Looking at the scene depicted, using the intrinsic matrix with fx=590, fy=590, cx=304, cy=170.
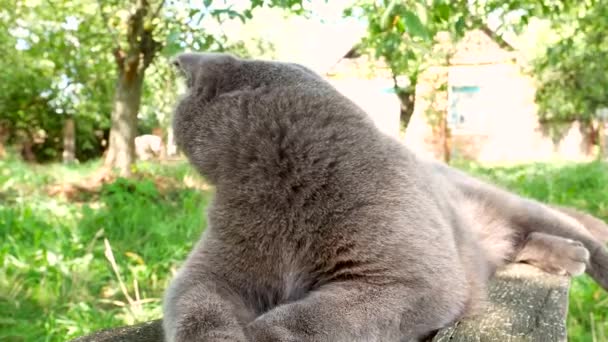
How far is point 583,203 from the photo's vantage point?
16.6ft

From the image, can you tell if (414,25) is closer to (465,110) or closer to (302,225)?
(302,225)

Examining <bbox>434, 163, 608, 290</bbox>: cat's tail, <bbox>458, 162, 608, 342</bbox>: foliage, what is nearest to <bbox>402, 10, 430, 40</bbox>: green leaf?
<bbox>434, 163, 608, 290</bbox>: cat's tail

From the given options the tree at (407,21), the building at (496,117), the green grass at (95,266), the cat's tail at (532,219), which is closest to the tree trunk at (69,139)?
the building at (496,117)

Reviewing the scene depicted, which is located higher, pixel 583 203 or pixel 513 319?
pixel 513 319

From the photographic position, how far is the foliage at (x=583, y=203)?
8.19 ft

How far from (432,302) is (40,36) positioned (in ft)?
28.4

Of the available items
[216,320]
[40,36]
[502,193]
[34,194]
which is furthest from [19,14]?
[216,320]

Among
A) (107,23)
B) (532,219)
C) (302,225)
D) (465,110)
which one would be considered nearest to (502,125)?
(465,110)

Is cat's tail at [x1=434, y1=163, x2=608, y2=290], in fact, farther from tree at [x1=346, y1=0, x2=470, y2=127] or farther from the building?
the building

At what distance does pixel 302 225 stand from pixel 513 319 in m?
0.56

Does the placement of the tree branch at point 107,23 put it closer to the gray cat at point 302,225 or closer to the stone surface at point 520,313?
the gray cat at point 302,225

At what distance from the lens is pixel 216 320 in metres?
1.11

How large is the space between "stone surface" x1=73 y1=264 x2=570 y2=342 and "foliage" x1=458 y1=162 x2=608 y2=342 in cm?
67

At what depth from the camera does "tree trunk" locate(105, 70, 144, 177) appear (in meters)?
7.92
